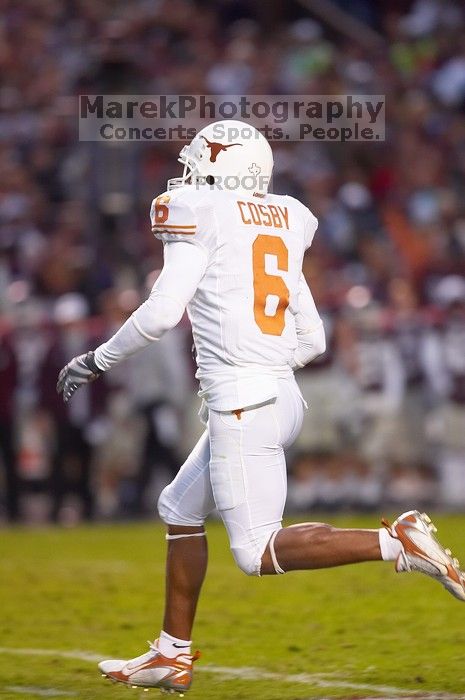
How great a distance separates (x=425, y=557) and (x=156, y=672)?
1054 millimetres

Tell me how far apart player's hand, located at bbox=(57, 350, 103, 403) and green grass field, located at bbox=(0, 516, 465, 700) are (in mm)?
1036

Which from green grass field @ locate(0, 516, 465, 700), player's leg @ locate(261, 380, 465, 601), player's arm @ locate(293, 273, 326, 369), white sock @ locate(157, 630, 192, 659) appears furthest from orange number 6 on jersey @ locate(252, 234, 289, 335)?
green grass field @ locate(0, 516, 465, 700)

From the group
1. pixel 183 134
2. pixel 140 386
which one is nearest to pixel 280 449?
pixel 140 386

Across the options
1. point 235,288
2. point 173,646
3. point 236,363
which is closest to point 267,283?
point 235,288

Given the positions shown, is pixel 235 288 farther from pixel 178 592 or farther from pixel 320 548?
pixel 178 592

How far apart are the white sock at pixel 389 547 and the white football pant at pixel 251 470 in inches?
13.8

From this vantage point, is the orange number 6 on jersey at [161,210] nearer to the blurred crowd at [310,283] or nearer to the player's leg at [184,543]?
the player's leg at [184,543]

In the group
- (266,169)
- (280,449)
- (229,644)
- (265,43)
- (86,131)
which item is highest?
(265,43)

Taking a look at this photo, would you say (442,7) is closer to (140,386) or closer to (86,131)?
(86,131)

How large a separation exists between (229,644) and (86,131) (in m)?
6.43

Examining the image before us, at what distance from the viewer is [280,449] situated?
4.65 meters

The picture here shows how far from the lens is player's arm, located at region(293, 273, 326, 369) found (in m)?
5.00

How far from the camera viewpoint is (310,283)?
10.5 metres

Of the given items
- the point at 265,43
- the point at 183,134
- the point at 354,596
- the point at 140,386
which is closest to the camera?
the point at 354,596
